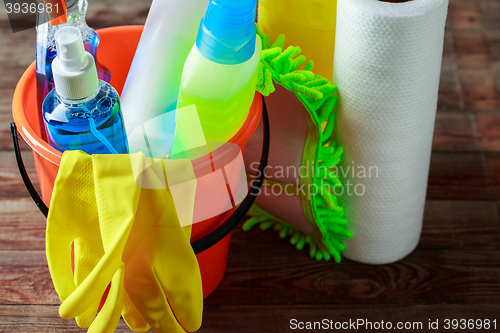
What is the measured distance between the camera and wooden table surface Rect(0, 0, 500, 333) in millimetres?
623

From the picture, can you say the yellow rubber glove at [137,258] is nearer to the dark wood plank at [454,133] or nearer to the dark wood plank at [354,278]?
the dark wood plank at [354,278]

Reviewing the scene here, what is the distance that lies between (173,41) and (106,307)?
10.2 inches

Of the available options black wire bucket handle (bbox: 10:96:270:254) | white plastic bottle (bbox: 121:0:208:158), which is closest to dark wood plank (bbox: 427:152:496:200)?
black wire bucket handle (bbox: 10:96:270:254)

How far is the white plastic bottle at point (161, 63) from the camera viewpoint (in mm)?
488

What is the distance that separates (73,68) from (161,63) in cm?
13

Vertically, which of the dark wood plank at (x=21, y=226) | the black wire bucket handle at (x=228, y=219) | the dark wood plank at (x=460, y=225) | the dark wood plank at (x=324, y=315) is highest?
the black wire bucket handle at (x=228, y=219)

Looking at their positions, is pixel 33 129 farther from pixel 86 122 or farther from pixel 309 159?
pixel 309 159

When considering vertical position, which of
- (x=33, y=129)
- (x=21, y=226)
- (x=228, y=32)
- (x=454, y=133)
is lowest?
(x=21, y=226)

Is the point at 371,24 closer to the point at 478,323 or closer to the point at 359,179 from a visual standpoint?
the point at 359,179

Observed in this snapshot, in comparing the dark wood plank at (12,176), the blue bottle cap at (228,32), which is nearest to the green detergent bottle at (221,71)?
the blue bottle cap at (228,32)

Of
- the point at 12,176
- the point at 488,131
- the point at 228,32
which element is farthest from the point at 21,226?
the point at 488,131

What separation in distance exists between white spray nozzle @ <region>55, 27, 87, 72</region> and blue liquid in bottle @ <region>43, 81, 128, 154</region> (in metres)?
0.03

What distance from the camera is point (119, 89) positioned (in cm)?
63

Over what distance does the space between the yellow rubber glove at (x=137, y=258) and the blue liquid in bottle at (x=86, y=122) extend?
32 millimetres
